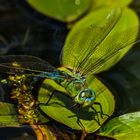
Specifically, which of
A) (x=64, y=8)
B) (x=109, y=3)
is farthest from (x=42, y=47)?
(x=109, y=3)

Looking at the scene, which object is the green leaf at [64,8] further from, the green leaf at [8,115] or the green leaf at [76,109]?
the green leaf at [8,115]

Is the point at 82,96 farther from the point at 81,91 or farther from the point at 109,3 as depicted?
the point at 109,3

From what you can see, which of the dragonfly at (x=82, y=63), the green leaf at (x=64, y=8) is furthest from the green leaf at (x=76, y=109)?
the green leaf at (x=64, y=8)

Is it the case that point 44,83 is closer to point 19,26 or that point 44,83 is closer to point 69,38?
point 69,38

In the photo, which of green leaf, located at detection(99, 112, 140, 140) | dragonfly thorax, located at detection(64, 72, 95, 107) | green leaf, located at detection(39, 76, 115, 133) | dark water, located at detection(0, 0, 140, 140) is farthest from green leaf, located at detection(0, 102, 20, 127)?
green leaf, located at detection(99, 112, 140, 140)

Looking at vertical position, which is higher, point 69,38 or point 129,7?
point 129,7

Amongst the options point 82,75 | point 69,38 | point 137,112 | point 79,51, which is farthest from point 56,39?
point 137,112
